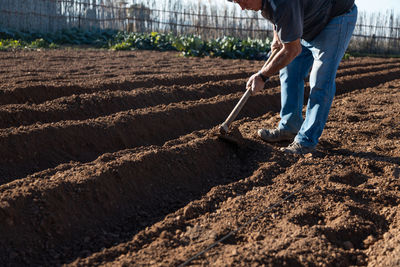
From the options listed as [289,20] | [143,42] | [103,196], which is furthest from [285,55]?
[143,42]

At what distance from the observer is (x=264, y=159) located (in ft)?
12.9

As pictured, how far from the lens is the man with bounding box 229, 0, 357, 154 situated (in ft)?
10.8

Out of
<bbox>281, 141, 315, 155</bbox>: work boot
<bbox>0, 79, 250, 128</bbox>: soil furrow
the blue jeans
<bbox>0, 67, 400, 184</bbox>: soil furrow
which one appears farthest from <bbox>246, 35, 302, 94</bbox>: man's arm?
Result: <bbox>0, 79, 250, 128</bbox>: soil furrow

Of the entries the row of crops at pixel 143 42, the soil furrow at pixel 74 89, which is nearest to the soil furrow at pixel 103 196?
the soil furrow at pixel 74 89

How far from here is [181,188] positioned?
3.43 meters

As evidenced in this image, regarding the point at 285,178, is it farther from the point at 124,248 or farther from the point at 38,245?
the point at 38,245

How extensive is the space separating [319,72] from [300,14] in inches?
26.9

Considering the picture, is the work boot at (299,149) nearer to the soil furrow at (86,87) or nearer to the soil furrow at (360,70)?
the soil furrow at (86,87)

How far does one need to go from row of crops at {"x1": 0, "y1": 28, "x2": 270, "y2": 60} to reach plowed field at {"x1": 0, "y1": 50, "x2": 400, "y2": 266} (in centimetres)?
788

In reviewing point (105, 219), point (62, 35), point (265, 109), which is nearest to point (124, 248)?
point (105, 219)

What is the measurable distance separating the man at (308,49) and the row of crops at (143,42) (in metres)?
9.17

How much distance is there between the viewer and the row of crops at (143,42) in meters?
13.4

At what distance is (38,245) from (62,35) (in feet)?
49.1

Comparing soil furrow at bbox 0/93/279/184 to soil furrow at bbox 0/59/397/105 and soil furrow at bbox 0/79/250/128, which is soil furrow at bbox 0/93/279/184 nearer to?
soil furrow at bbox 0/79/250/128
